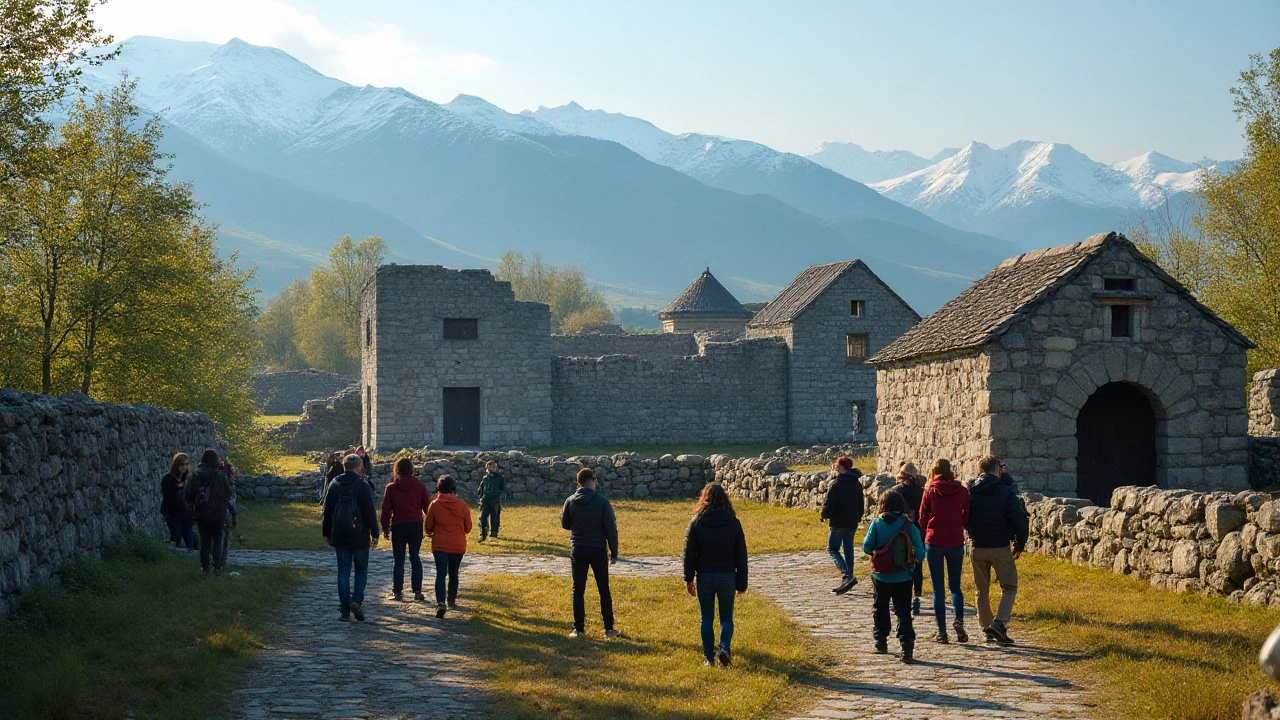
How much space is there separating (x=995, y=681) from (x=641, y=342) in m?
40.2

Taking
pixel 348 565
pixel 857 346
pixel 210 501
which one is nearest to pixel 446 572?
pixel 348 565

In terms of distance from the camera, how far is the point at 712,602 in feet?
33.0

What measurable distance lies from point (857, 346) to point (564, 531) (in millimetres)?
22328

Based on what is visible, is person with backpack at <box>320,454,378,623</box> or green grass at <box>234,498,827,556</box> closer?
person with backpack at <box>320,454,378,623</box>

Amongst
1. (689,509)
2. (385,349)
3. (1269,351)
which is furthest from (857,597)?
(385,349)

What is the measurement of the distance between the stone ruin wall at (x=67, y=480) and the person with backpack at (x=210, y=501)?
1.09 m

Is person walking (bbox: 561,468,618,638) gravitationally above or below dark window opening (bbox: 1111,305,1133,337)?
below

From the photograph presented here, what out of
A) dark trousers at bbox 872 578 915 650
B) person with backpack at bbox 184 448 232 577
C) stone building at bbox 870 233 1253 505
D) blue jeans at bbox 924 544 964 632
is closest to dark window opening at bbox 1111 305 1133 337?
stone building at bbox 870 233 1253 505

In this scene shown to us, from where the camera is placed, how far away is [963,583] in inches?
540

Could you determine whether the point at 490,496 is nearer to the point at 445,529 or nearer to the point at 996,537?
the point at 445,529

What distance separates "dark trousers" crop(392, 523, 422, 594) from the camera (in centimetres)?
1348

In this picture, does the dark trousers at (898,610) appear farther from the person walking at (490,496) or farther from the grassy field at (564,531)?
the person walking at (490,496)

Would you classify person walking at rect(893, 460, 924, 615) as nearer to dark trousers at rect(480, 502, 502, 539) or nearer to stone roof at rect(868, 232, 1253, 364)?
stone roof at rect(868, 232, 1253, 364)

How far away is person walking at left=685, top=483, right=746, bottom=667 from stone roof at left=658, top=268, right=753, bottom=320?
146 ft
